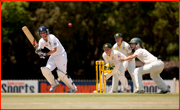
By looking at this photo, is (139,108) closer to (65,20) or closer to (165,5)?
(65,20)

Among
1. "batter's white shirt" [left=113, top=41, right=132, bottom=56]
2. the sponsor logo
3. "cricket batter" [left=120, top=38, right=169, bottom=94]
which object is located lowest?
the sponsor logo

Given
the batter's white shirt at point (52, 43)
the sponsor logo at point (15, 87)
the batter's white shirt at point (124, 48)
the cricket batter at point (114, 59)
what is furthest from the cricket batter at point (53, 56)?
the sponsor logo at point (15, 87)

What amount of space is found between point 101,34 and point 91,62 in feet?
6.50

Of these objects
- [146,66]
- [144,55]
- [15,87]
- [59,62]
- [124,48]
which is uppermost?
[124,48]

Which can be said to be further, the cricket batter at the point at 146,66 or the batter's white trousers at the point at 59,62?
the batter's white trousers at the point at 59,62

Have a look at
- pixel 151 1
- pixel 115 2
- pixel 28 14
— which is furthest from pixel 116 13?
pixel 28 14

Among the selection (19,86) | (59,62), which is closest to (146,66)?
(59,62)

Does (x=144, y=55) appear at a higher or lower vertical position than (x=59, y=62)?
higher

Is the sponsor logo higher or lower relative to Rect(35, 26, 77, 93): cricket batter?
lower

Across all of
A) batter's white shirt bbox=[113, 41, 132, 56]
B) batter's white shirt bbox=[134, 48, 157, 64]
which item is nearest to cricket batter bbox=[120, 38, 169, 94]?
batter's white shirt bbox=[134, 48, 157, 64]

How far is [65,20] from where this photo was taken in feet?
62.6

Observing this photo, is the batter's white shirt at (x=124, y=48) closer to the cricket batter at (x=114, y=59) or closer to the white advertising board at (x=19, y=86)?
the cricket batter at (x=114, y=59)

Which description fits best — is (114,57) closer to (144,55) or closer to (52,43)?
(144,55)

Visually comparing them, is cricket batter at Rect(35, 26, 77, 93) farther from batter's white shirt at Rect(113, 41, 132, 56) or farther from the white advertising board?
the white advertising board
